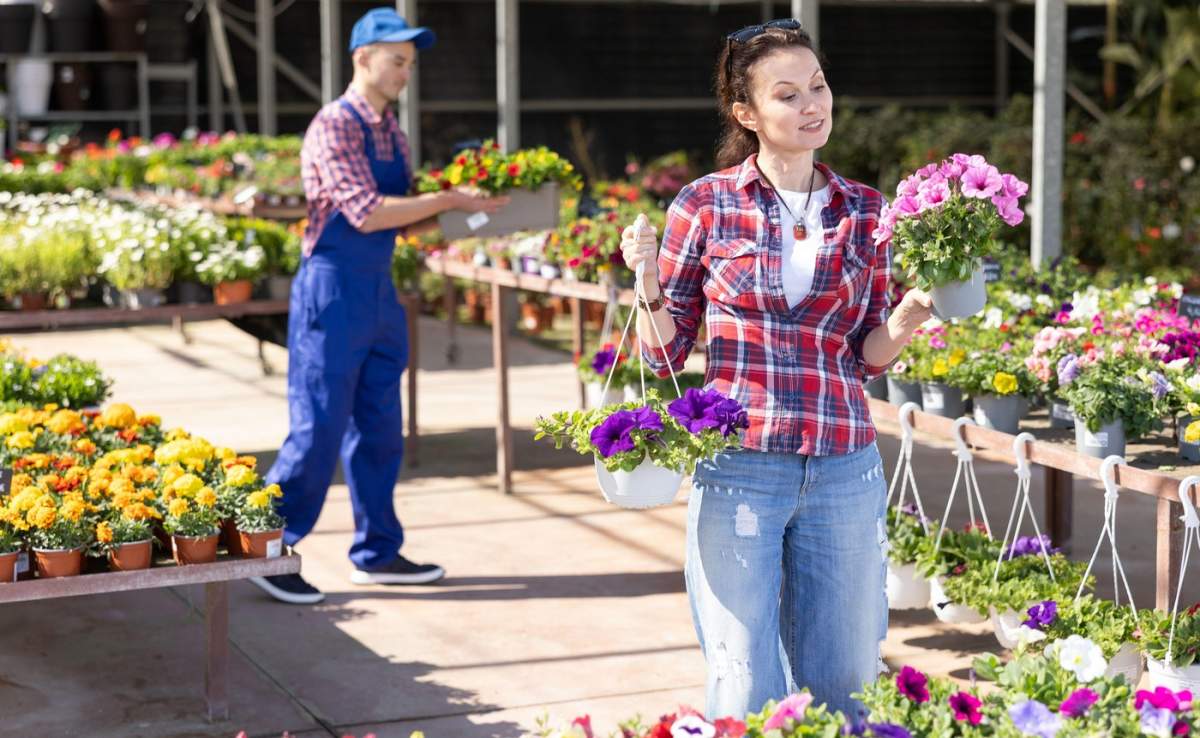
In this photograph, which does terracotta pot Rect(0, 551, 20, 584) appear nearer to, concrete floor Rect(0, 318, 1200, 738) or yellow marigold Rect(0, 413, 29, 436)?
concrete floor Rect(0, 318, 1200, 738)

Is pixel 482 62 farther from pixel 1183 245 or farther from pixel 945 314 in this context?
pixel 945 314

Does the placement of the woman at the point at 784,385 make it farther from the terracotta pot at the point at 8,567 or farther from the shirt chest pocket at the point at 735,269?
the terracotta pot at the point at 8,567

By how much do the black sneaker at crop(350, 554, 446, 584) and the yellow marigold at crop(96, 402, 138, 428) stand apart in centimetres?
79

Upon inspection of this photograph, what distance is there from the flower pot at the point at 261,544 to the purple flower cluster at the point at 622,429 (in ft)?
4.34

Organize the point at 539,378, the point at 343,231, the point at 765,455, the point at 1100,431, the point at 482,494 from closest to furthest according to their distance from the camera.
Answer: the point at 765,455
the point at 1100,431
the point at 343,231
the point at 482,494
the point at 539,378

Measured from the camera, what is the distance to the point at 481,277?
6.39 meters

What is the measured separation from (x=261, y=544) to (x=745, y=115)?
5.35ft

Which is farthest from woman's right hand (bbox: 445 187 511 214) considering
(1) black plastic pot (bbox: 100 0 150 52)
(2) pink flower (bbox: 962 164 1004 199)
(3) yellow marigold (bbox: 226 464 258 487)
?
(1) black plastic pot (bbox: 100 0 150 52)

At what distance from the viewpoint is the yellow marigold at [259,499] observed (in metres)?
3.64

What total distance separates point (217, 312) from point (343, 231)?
1.74 meters

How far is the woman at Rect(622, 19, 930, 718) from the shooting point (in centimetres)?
249

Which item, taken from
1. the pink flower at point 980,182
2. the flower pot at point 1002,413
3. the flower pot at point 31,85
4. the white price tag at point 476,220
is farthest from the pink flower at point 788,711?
the flower pot at point 31,85

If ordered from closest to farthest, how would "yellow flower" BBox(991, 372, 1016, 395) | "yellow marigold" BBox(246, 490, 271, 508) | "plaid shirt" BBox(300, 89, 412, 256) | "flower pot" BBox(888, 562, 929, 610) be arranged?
"yellow marigold" BBox(246, 490, 271, 508)
"yellow flower" BBox(991, 372, 1016, 395)
"flower pot" BBox(888, 562, 929, 610)
"plaid shirt" BBox(300, 89, 412, 256)

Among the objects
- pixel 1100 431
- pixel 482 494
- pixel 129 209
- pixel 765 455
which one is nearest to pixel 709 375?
pixel 765 455
